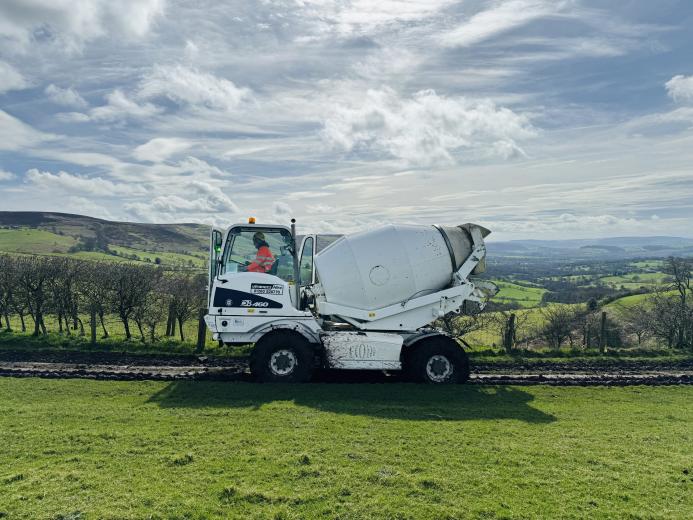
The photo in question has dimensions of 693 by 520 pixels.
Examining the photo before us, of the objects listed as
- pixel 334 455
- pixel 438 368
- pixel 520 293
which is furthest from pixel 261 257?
pixel 520 293

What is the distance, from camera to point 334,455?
21.7 feet

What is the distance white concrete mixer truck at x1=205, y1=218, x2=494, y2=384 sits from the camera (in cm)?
1142

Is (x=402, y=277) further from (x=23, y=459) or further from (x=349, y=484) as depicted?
(x=23, y=459)

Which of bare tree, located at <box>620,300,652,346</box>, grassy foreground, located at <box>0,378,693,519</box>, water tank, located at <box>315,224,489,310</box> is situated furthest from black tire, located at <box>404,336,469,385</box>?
bare tree, located at <box>620,300,652,346</box>

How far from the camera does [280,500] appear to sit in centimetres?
536

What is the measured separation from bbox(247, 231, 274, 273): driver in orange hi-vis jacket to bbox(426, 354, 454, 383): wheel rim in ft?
15.9

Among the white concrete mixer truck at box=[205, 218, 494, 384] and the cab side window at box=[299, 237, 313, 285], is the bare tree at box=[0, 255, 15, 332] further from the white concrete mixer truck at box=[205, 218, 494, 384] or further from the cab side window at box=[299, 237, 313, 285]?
the cab side window at box=[299, 237, 313, 285]

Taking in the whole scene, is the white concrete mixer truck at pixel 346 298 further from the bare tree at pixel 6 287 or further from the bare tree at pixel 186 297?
the bare tree at pixel 6 287

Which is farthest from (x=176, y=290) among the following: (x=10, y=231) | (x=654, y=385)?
(x=10, y=231)

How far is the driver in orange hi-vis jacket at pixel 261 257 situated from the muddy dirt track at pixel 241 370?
295cm

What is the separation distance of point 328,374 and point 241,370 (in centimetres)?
254

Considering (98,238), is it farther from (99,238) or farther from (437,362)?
(437,362)

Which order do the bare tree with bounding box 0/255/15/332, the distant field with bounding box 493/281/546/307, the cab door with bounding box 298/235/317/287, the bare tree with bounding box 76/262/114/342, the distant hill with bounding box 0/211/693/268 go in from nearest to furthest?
1. the cab door with bounding box 298/235/317/287
2. the bare tree with bounding box 76/262/114/342
3. the bare tree with bounding box 0/255/15/332
4. the distant field with bounding box 493/281/546/307
5. the distant hill with bounding box 0/211/693/268

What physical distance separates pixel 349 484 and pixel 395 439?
1.77 m
